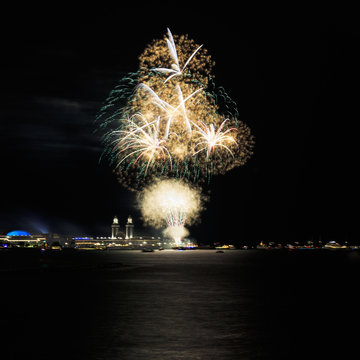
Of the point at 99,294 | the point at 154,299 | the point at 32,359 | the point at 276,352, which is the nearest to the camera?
the point at 32,359

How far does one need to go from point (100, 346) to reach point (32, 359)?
254 cm

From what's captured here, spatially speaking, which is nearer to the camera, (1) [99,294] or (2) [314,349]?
(2) [314,349]

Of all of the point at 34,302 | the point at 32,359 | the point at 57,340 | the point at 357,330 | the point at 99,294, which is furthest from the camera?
the point at 99,294

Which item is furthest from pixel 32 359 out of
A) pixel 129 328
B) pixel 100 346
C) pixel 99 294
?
pixel 99 294

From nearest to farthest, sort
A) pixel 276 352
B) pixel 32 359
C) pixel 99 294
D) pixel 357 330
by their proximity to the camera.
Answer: pixel 32 359 < pixel 276 352 < pixel 357 330 < pixel 99 294

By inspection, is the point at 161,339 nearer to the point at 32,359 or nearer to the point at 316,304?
the point at 32,359

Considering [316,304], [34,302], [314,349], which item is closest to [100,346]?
[314,349]

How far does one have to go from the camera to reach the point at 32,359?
14227 mm

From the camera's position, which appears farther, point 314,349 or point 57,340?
point 57,340

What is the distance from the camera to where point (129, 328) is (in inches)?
785

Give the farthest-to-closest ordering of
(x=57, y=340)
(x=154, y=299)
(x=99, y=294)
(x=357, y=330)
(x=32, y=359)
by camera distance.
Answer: (x=99, y=294) < (x=154, y=299) < (x=357, y=330) < (x=57, y=340) < (x=32, y=359)

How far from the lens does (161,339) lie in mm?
17609

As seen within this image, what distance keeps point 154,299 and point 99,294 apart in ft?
14.2

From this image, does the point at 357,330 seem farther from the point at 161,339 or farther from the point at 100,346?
the point at 100,346
